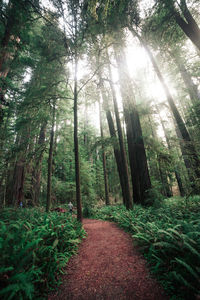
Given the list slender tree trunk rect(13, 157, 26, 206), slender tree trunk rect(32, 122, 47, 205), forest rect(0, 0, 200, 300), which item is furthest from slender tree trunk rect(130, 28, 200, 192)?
slender tree trunk rect(13, 157, 26, 206)

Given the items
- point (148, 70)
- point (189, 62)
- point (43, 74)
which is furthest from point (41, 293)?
point (189, 62)

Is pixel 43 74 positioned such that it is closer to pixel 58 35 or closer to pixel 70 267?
pixel 58 35

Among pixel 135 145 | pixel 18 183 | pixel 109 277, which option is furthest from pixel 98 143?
pixel 18 183

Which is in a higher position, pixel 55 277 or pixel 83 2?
pixel 83 2

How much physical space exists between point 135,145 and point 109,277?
7.31m

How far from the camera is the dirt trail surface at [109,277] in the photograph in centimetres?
212

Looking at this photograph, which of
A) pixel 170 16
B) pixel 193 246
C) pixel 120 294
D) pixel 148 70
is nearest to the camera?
pixel 120 294

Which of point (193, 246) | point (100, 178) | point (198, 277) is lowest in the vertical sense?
point (198, 277)

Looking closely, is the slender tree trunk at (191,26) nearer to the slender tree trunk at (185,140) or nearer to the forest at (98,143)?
the forest at (98,143)

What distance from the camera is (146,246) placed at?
3260mm

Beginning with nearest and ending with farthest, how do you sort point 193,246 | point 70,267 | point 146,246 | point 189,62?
point 193,246 → point 70,267 → point 146,246 → point 189,62

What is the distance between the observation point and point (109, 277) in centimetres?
255

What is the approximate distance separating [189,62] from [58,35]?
8514 mm

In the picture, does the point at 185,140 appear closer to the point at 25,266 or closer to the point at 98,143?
the point at 98,143
